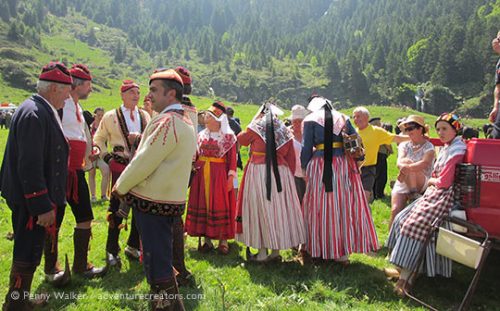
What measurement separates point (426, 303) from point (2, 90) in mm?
79135

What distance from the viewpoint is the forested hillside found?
10154 cm

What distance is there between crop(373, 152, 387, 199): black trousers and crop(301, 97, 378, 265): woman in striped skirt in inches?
204

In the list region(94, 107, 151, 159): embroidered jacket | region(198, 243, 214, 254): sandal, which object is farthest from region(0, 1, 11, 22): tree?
region(198, 243, 214, 254): sandal

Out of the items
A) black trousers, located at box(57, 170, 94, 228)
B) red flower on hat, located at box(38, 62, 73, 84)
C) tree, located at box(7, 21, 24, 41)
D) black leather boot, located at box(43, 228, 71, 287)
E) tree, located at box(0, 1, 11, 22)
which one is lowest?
black leather boot, located at box(43, 228, 71, 287)

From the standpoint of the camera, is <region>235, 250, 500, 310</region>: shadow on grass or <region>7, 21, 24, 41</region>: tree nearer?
<region>235, 250, 500, 310</region>: shadow on grass

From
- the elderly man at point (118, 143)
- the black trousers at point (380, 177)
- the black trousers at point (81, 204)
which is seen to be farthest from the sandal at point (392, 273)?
the black trousers at point (380, 177)

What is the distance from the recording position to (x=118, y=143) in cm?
527

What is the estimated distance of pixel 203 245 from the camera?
600cm

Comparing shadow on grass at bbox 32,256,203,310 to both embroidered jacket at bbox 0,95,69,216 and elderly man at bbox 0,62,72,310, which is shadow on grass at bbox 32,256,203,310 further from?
embroidered jacket at bbox 0,95,69,216

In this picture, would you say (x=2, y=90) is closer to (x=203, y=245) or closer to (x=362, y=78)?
(x=203, y=245)

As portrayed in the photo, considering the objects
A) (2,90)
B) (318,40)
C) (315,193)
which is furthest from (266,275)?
(318,40)

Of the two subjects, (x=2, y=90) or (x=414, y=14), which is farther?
(x=414, y=14)

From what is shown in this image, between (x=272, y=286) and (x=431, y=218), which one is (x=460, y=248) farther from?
(x=272, y=286)

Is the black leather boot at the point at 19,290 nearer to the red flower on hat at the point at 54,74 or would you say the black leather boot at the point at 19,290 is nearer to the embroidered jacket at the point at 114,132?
the red flower on hat at the point at 54,74
